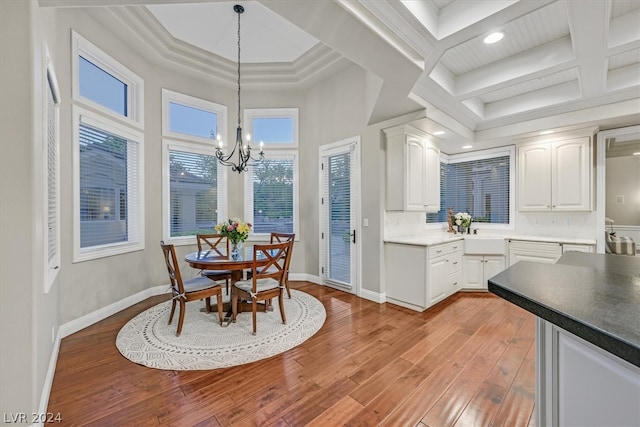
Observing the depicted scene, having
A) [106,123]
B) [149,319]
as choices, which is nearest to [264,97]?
[106,123]

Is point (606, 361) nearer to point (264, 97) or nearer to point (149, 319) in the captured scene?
point (149, 319)

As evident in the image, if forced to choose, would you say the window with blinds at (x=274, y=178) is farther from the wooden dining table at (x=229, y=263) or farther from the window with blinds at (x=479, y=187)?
the window with blinds at (x=479, y=187)

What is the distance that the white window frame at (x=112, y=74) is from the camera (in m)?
2.87

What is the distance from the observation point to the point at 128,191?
365 centimetres

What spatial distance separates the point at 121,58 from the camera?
3.46 m

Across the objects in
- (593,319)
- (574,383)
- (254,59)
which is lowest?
(574,383)

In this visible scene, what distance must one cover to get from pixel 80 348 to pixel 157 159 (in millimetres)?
2588

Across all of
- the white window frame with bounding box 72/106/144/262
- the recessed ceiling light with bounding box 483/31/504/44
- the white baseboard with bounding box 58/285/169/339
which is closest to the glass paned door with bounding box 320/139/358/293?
the recessed ceiling light with bounding box 483/31/504/44

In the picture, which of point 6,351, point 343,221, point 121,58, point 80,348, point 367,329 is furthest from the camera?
point 343,221

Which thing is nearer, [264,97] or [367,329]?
[367,329]

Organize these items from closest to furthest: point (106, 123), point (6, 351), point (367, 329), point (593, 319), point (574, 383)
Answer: point (593, 319)
point (574, 383)
point (6, 351)
point (367, 329)
point (106, 123)

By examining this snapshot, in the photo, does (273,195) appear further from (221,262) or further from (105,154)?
(105,154)

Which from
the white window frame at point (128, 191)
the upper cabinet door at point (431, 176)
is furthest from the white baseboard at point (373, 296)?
the white window frame at point (128, 191)

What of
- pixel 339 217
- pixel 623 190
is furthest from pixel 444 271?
pixel 623 190
